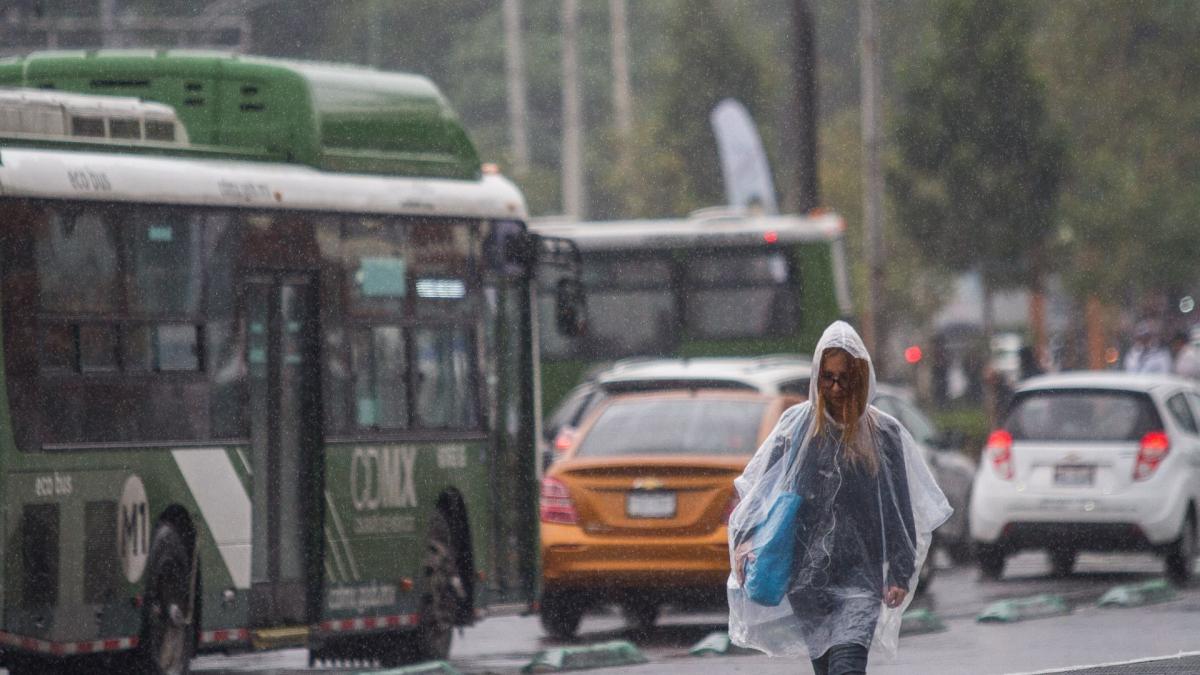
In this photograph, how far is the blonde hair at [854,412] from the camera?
8070mm

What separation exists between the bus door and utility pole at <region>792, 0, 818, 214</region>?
1843cm

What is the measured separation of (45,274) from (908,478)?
4.68 m

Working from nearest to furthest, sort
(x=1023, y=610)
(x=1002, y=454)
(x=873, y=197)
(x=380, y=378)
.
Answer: (x=380, y=378) < (x=1023, y=610) < (x=1002, y=454) < (x=873, y=197)

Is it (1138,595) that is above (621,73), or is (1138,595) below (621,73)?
below

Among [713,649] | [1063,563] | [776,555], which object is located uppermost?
[776,555]

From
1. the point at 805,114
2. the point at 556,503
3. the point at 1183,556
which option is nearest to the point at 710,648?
the point at 556,503

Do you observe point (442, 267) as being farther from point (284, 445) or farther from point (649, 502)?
point (649, 502)

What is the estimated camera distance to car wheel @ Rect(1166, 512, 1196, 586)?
2002 cm

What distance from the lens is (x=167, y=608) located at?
12297mm

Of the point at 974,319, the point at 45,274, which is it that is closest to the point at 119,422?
the point at 45,274

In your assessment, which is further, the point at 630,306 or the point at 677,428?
the point at 630,306

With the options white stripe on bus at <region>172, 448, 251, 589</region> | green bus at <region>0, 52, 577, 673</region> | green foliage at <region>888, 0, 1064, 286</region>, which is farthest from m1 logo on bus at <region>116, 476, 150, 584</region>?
green foliage at <region>888, 0, 1064, 286</region>

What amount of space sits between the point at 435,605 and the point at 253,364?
7.30 feet

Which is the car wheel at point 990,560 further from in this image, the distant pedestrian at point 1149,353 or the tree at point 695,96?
the tree at point 695,96
